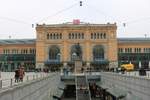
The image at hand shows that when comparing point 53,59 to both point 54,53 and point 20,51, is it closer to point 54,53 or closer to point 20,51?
point 54,53

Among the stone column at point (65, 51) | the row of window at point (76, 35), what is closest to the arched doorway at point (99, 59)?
the row of window at point (76, 35)

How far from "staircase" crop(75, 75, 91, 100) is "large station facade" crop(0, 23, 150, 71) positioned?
2614 inches

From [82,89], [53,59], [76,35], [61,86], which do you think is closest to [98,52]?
[76,35]

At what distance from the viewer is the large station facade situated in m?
153

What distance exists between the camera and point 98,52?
155125 millimetres

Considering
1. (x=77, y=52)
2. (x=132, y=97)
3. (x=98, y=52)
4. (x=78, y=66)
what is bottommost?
(x=132, y=97)

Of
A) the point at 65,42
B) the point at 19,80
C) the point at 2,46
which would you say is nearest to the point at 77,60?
the point at 65,42

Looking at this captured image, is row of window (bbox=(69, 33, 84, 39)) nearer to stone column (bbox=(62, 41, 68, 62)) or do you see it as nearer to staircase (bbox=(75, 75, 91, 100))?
stone column (bbox=(62, 41, 68, 62))

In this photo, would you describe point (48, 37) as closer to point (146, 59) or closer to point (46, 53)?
point (46, 53)

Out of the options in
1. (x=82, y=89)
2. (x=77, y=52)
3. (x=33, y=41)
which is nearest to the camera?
(x=82, y=89)

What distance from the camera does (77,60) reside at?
11225cm

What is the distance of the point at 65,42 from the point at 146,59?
27.5 meters

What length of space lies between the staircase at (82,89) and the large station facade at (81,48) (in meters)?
66.4

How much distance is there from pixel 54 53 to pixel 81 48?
363 inches
